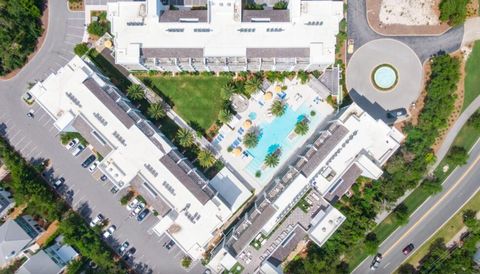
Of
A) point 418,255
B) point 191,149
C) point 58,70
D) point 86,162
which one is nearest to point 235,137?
point 191,149

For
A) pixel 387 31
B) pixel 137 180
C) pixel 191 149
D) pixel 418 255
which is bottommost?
pixel 418 255

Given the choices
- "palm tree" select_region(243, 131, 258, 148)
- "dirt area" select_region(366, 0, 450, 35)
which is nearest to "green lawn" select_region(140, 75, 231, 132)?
"palm tree" select_region(243, 131, 258, 148)

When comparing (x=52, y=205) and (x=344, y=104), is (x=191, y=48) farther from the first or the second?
(x=52, y=205)

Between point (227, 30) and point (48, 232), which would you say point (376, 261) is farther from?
point (48, 232)

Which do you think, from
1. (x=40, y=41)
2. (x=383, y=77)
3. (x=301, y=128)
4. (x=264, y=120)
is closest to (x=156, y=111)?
(x=264, y=120)

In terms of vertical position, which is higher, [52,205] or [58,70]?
[58,70]

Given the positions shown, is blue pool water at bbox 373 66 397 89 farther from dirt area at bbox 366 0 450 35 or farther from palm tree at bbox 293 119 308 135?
palm tree at bbox 293 119 308 135

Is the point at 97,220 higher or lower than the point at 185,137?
lower
